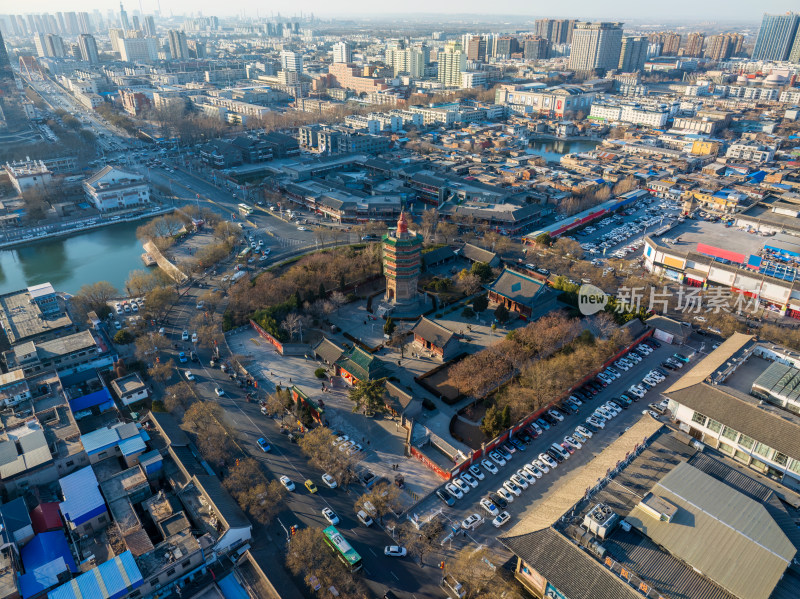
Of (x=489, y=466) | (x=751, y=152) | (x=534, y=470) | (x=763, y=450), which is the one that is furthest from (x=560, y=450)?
(x=751, y=152)

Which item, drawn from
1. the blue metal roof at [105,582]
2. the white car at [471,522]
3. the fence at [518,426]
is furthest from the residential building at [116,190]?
the white car at [471,522]

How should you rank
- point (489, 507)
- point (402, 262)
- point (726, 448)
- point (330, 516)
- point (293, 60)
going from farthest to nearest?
point (293, 60), point (402, 262), point (726, 448), point (489, 507), point (330, 516)

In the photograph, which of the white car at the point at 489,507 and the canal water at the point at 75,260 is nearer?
the white car at the point at 489,507

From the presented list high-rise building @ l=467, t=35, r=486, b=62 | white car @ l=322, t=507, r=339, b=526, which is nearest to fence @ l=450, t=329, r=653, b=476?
white car @ l=322, t=507, r=339, b=526

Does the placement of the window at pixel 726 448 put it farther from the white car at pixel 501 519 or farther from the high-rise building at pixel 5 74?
the high-rise building at pixel 5 74

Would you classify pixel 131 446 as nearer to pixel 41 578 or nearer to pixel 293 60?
pixel 41 578

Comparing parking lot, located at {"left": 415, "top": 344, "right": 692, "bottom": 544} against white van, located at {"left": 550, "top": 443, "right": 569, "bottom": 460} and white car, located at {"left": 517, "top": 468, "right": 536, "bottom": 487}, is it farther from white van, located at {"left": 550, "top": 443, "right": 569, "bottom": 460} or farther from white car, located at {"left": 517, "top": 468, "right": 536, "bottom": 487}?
white van, located at {"left": 550, "top": 443, "right": 569, "bottom": 460}

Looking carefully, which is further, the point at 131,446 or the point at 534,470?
the point at 534,470

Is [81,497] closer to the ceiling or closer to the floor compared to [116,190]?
closer to the floor
